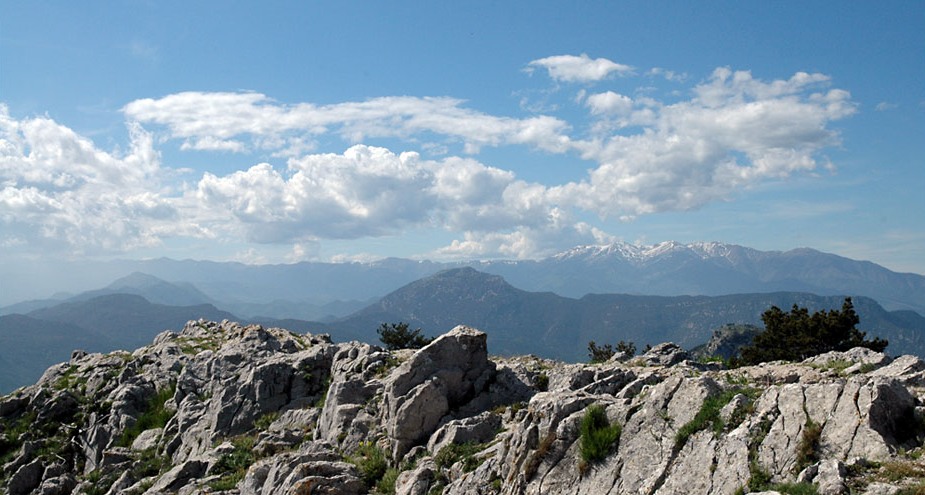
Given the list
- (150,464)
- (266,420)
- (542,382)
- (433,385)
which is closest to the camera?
(433,385)

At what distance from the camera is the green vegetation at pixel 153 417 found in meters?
33.6

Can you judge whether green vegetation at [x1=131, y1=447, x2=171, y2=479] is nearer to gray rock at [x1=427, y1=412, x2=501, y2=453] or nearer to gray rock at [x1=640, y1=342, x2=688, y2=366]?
gray rock at [x1=427, y1=412, x2=501, y2=453]

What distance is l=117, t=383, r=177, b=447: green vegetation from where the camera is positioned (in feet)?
110

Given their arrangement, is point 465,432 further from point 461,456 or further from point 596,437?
point 596,437

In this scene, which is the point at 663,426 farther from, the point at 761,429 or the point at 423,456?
the point at 423,456

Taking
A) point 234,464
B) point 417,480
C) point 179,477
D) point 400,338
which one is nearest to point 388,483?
point 417,480

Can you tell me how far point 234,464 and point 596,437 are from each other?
53.2 feet

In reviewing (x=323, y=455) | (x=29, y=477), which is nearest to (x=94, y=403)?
(x=29, y=477)

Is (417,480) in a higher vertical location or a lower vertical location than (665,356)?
lower

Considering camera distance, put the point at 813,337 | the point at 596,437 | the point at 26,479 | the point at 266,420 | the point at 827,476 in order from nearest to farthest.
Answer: the point at 827,476
the point at 596,437
the point at 266,420
the point at 26,479
the point at 813,337

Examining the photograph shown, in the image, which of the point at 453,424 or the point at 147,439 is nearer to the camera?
the point at 453,424

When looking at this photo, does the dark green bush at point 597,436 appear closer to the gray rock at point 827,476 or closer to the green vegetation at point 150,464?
the gray rock at point 827,476

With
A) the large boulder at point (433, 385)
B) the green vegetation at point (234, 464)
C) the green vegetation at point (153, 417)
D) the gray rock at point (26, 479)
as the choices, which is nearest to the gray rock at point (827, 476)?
the large boulder at point (433, 385)

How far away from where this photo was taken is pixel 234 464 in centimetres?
2462
